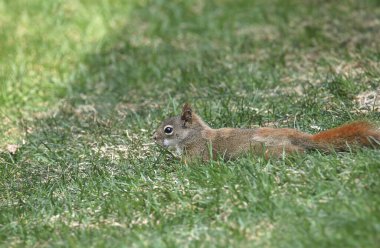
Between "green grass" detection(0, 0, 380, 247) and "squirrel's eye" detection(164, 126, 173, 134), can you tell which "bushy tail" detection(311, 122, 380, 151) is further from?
"squirrel's eye" detection(164, 126, 173, 134)

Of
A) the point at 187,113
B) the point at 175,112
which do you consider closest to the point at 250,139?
the point at 187,113

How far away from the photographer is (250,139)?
682 centimetres

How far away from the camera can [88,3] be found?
13125mm

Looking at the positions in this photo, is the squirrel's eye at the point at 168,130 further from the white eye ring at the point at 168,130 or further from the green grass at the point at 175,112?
the green grass at the point at 175,112

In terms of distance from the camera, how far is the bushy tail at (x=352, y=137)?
630 cm

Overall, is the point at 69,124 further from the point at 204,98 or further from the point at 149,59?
the point at 149,59

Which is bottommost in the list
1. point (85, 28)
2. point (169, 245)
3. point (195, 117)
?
point (169, 245)

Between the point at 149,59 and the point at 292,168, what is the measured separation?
5074 mm

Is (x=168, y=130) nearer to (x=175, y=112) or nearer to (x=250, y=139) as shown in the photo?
(x=250, y=139)

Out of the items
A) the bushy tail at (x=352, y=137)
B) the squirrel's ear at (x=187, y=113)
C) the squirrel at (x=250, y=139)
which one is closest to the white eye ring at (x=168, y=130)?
the squirrel at (x=250, y=139)

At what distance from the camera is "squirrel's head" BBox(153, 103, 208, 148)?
7.39 m

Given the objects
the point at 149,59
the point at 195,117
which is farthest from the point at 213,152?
the point at 149,59

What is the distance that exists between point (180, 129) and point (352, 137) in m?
1.64

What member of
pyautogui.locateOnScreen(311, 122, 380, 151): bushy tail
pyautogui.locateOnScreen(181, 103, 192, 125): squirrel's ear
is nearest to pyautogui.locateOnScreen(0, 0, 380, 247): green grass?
pyautogui.locateOnScreen(311, 122, 380, 151): bushy tail
